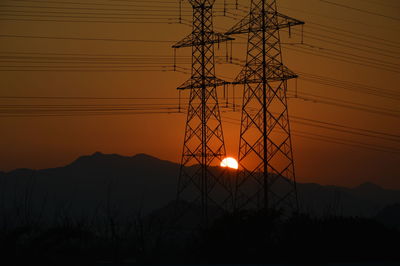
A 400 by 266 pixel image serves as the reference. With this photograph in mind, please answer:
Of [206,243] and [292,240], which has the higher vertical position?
[292,240]

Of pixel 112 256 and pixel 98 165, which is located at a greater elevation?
pixel 112 256

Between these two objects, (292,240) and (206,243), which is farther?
(206,243)

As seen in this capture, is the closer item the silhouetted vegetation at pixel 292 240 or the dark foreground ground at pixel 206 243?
the dark foreground ground at pixel 206 243

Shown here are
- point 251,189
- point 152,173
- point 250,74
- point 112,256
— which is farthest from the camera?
point 152,173

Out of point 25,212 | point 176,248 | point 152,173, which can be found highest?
point 25,212

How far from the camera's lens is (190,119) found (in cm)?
4341

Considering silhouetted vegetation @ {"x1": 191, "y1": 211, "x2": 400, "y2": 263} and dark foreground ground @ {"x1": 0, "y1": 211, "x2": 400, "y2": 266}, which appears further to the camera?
silhouetted vegetation @ {"x1": 191, "y1": 211, "x2": 400, "y2": 263}

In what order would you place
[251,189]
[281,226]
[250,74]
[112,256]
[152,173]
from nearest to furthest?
[112,256] < [281,226] < [250,74] < [251,189] < [152,173]

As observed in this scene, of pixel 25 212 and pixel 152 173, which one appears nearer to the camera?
pixel 25 212

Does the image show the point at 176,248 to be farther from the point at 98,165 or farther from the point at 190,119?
the point at 98,165

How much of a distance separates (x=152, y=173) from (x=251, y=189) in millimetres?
45865

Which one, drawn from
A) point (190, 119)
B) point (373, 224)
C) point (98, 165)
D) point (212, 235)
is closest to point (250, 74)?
point (190, 119)

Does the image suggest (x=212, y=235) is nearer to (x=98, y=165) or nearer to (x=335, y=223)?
(x=335, y=223)

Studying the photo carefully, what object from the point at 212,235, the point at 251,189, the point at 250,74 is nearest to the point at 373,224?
the point at 212,235
